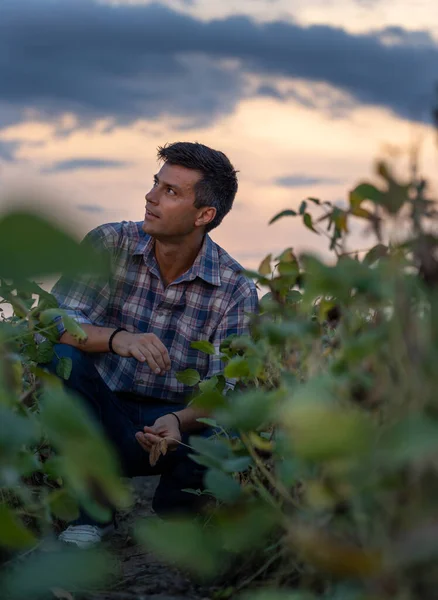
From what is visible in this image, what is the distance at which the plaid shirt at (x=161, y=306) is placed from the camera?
341 centimetres

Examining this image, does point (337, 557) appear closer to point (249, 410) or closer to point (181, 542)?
point (181, 542)

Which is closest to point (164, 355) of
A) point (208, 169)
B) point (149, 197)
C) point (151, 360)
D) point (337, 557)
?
point (151, 360)

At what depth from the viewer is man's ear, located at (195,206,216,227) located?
3.75 meters

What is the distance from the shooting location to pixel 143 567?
2.36 meters

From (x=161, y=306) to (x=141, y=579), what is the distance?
5.12ft

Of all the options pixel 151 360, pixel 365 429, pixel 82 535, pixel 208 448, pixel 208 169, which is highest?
pixel 208 169

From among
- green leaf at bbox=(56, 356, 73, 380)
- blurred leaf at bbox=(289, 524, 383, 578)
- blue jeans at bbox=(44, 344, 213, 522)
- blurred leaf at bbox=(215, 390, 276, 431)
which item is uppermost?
blurred leaf at bbox=(215, 390, 276, 431)

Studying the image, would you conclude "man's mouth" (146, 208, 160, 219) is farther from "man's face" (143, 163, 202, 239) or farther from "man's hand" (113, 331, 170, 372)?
"man's hand" (113, 331, 170, 372)

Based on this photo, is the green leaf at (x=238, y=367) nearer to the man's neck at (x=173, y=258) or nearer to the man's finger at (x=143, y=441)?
the man's finger at (x=143, y=441)

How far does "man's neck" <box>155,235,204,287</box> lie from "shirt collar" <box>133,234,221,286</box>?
0.04 metres

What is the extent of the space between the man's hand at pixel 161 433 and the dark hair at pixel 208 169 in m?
1.18

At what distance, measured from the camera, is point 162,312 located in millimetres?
3527

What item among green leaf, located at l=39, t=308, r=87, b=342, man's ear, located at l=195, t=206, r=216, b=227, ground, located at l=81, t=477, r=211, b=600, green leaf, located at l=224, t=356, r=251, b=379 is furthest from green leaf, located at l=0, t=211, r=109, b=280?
man's ear, located at l=195, t=206, r=216, b=227

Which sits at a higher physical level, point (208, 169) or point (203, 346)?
point (208, 169)
